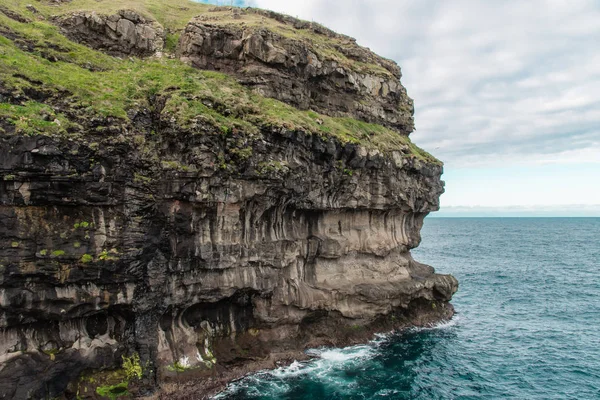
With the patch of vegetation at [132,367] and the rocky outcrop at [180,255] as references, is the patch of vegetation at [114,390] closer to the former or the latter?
the patch of vegetation at [132,367]

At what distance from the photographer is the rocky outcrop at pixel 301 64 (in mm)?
36094

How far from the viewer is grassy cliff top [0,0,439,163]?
23750 millimetres

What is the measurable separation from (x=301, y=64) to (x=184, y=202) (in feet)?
63.2

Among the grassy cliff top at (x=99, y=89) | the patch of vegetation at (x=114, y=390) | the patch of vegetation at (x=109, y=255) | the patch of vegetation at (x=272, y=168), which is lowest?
the patch of vegetation at (x=114, y=390)

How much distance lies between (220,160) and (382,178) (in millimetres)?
18540

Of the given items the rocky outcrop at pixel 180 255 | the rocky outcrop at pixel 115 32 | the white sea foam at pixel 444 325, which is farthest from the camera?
the white sea foam at pixel 444 325

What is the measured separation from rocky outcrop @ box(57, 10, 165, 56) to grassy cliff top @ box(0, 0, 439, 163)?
1256mm

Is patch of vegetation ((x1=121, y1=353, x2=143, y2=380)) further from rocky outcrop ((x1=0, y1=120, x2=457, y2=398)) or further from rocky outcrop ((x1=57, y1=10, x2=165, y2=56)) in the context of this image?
rocky outcrop ((x1=57, y1=10, x2=165, y2=56))

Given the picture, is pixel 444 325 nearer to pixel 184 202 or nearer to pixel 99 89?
pixel 184 202

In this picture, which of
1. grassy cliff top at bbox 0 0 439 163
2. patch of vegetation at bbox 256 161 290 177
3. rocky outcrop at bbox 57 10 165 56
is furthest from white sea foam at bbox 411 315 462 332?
rocky outcrop at bbox 57 10 165 56

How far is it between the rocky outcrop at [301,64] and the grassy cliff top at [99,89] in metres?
2.09

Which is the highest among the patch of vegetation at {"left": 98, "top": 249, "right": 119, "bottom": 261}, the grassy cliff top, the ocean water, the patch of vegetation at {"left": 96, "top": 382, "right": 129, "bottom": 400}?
the grassy cliff top

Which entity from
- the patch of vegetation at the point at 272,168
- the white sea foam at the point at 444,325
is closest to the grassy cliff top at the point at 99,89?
the patch of vegetation at the point at 272,168

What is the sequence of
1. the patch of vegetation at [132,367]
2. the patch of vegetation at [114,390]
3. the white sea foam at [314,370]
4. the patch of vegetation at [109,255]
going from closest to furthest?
the patch of vegetation at [109,255] → the patch of vegetation at [114,390] → the patch of vegetation at [132,367] → the white sea foam at [314,370]
